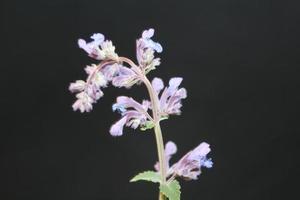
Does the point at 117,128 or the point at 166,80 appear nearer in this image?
the point at 117,128

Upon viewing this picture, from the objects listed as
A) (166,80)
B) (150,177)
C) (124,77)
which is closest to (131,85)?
(124,77)

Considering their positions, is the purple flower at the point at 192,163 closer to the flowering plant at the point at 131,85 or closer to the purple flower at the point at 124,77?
the flowering plant at the point at 131,85

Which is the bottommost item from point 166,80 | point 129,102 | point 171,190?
point 171,190

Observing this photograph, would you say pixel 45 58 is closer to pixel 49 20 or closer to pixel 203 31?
pixel 49 20

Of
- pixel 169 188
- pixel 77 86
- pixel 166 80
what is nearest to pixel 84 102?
pixel 77 86

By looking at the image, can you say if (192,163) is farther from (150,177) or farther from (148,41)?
(148,41)

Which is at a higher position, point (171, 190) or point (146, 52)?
point (146, 52)
